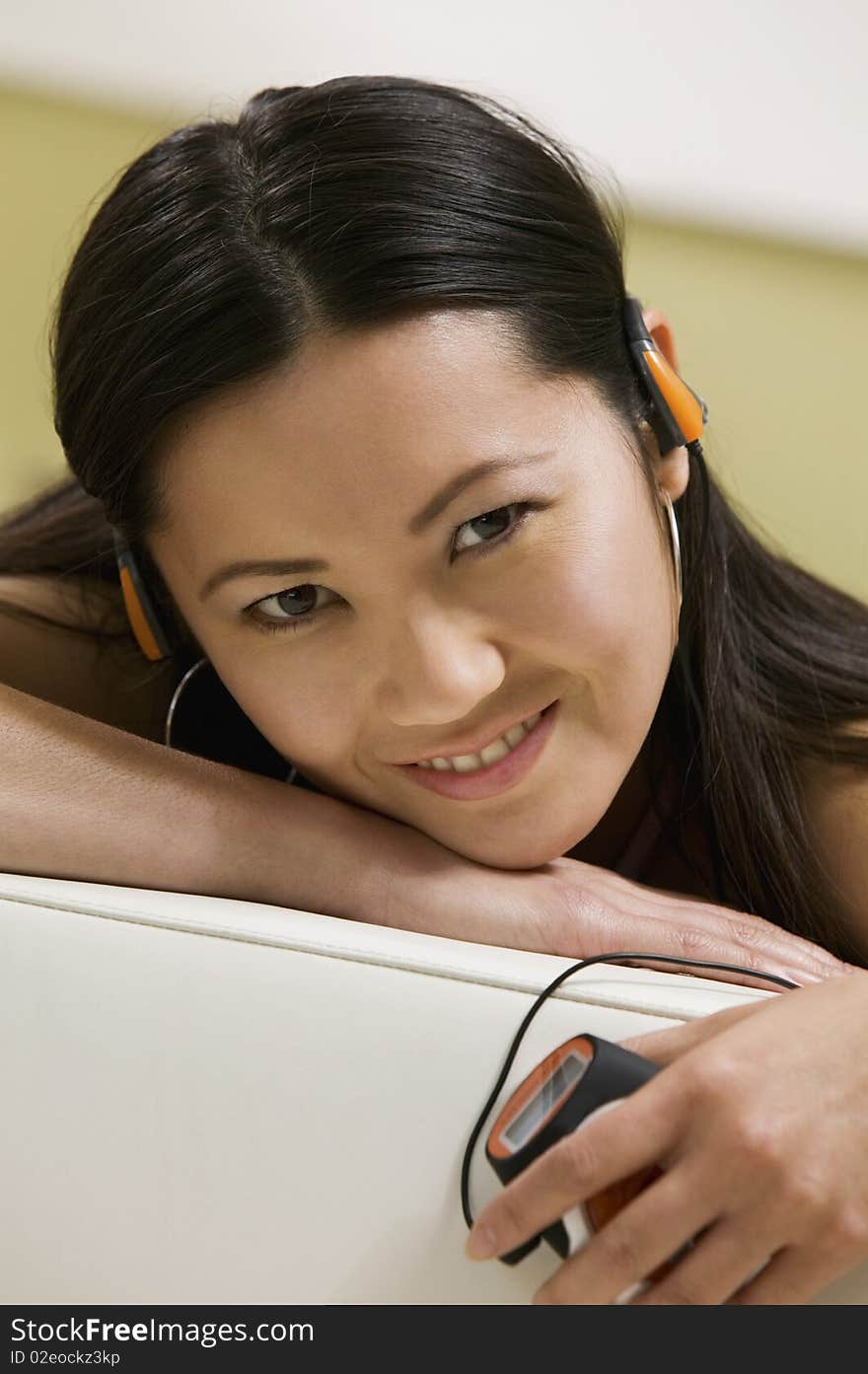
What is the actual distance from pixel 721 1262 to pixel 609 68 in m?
1.37

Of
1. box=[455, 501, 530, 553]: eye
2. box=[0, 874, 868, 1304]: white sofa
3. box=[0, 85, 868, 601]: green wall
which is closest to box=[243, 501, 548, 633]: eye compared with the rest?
box=[455, 501, 530, 553]: eye

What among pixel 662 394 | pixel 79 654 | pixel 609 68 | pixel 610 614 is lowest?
pixel 79 654

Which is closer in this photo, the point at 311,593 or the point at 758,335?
the point at 311,593

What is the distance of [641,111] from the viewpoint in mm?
1524

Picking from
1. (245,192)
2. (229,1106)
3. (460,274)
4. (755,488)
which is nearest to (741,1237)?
(229,1106)

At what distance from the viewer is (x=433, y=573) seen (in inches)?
32.4

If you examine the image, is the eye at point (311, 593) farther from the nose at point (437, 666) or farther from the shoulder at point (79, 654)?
the shoulder at point (79, 654)

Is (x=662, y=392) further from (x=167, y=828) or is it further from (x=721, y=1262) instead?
(x=721, y=1262)

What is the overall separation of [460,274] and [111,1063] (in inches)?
20.4

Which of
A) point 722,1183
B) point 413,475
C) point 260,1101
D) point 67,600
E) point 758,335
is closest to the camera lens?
point 722,1183

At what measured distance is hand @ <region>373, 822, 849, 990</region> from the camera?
828mm

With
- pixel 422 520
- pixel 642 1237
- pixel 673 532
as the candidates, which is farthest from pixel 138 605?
pixel 642 1237

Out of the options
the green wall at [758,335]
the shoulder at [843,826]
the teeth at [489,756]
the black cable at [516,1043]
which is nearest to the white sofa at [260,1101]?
the black cable at [516,1043]

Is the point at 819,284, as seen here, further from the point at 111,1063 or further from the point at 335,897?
the point at 111,1063
